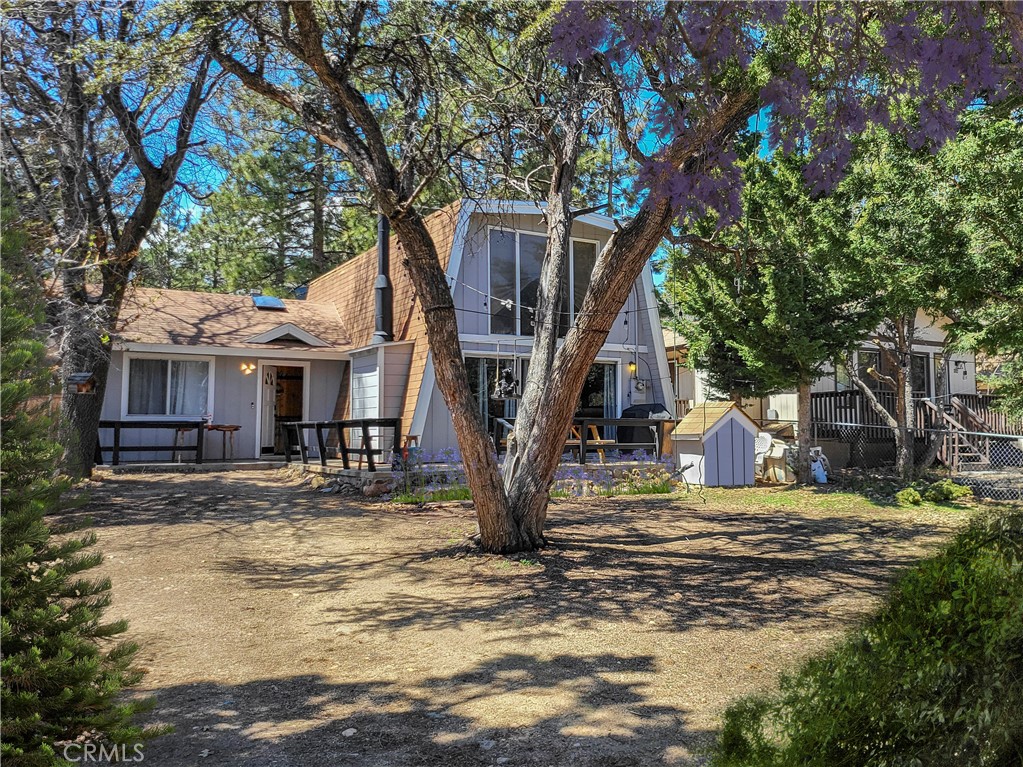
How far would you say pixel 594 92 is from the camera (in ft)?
23.8

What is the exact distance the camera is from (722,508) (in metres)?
10.7

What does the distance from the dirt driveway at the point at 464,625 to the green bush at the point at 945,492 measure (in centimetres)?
230

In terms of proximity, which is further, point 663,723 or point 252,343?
point 252,343

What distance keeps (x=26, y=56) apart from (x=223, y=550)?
807cm

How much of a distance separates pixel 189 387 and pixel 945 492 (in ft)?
50.0

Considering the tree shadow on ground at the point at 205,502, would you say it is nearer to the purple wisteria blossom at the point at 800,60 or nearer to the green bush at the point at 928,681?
the purple wisteria blossom at the point at 800,60

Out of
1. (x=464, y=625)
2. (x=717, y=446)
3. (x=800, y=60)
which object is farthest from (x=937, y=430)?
(x=464, y=625)

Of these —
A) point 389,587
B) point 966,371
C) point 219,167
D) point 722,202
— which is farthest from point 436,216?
point 966,371

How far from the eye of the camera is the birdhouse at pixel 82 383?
446 inches

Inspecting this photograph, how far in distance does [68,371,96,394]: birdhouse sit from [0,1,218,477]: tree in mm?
131

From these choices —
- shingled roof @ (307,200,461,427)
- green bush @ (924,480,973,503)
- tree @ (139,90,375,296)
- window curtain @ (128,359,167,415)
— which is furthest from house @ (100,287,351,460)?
green bush @ (924,480,973,503)

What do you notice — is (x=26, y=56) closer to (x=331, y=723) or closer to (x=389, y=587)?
(x=389, y=587)

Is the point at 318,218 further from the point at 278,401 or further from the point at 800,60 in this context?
the point at 800,60

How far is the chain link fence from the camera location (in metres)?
12.0
